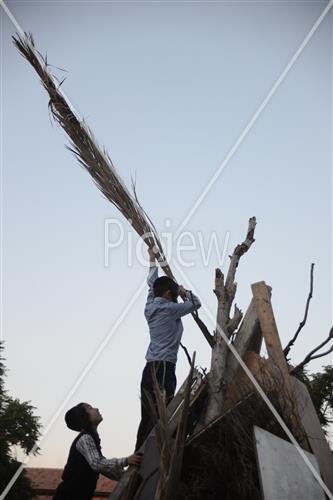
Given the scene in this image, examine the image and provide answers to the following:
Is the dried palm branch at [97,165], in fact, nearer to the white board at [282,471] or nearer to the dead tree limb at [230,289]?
the dead tree limb at [230,289]

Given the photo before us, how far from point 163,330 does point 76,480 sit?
96 cm

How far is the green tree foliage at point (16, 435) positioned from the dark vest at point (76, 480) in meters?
3.32

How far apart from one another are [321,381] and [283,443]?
3545 millimetres

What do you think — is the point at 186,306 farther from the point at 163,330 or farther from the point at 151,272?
the point at 151,272

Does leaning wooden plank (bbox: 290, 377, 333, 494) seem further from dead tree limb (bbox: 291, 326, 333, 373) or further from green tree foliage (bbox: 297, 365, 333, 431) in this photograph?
green tree foliage (bbox: 297, 365, 333, 431)

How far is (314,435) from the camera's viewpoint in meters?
2.29

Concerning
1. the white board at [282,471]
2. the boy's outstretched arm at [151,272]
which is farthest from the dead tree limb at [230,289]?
the white board at [282,471]

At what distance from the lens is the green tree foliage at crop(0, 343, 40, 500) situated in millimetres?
5398

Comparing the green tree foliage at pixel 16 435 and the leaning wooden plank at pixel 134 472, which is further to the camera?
the green tree foliage at pixel 16 435

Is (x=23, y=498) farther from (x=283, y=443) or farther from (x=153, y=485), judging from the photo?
(x=283, y=443)

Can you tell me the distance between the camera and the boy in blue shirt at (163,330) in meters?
2.70

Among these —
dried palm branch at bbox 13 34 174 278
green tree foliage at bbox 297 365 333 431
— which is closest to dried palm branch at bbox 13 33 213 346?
dried palm branch at bbox 13 34 174 278

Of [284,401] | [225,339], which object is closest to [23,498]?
[225,339]

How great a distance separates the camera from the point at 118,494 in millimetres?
2121
